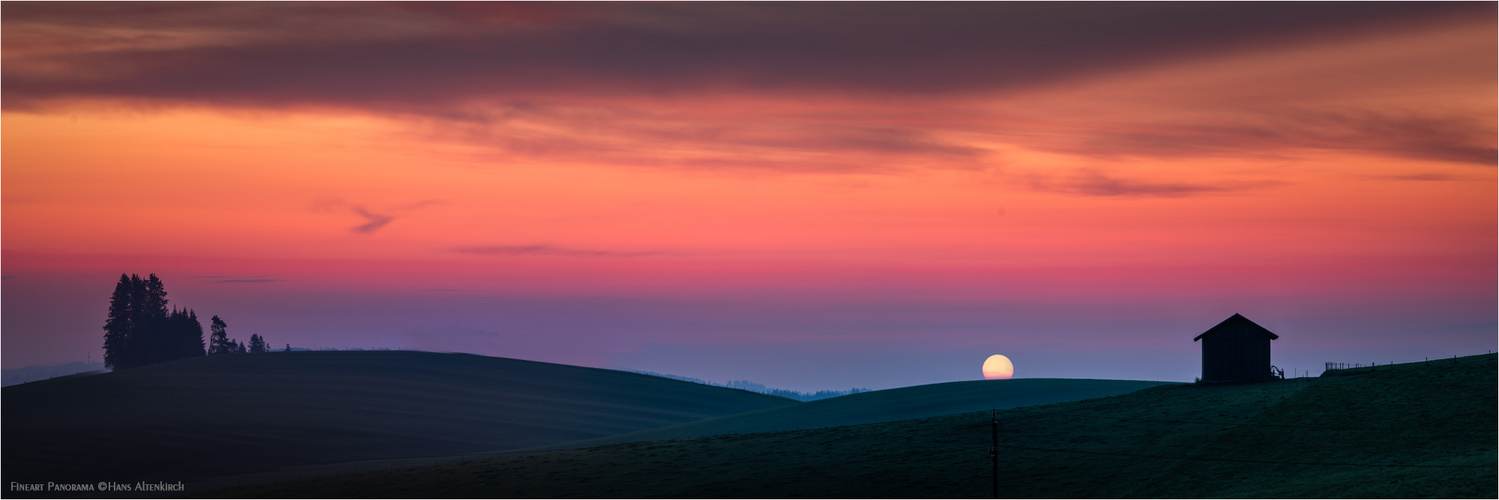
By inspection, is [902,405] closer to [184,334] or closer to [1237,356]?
[1237,356]

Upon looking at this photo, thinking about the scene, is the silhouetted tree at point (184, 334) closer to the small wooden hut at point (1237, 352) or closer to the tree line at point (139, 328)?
the tree line at point (139, 328)

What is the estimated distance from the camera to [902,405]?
10156 centimetres

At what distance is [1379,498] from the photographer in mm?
40750

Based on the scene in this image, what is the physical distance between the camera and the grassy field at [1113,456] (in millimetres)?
48031


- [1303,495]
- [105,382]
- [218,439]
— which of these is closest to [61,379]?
[105,382]

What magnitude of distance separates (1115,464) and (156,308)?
153 meters

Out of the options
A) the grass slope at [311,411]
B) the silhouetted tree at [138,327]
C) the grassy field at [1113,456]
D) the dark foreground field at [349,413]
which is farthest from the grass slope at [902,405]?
the silhouetted tree at [138,327]

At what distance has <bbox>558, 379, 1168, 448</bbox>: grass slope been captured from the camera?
94188 millimetres

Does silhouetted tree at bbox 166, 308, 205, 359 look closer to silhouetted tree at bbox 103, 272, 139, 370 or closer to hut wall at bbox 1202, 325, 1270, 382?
silhouetted tree at bbox 103, 272, 139, 370

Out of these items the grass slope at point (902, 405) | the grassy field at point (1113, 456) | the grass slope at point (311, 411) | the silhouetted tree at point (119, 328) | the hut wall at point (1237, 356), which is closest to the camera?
the grassy field at point (1113, 456)

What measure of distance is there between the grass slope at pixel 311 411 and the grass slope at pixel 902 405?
1481cm

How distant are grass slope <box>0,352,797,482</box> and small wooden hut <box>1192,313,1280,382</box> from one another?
5749 cm

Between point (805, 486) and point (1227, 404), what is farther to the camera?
point (1227, 404)

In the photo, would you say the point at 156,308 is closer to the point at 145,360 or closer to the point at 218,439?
the point at 145,360
